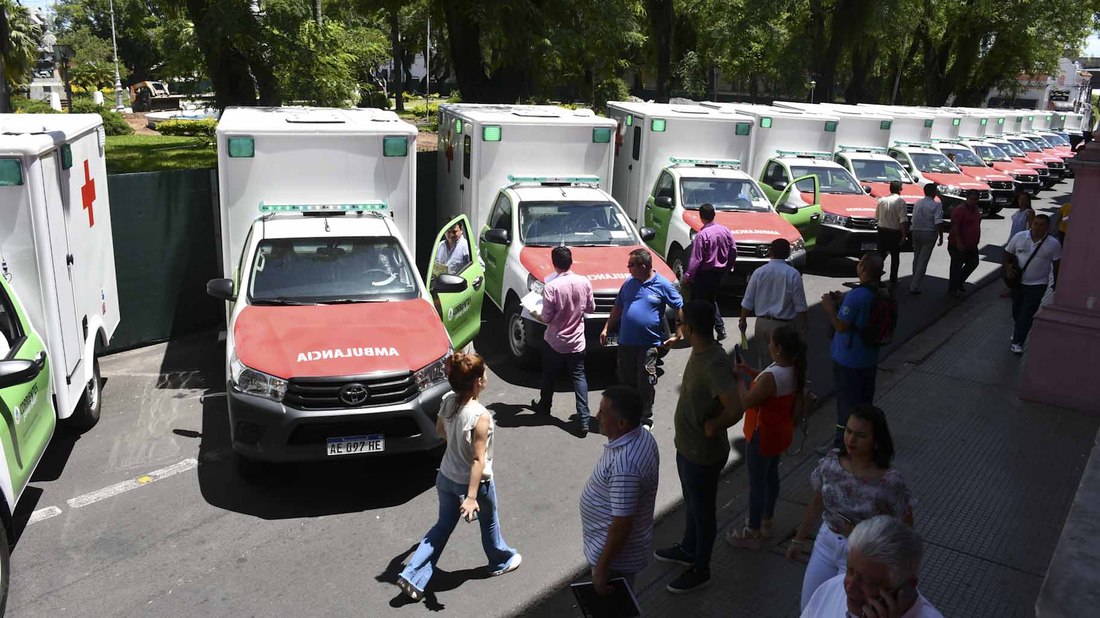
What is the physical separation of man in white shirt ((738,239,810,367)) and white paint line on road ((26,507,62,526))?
5959 millimetres

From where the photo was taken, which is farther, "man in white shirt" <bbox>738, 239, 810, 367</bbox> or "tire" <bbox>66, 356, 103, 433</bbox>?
"man in white shirt" <bbox>738, 239, 810, 367</bbox>

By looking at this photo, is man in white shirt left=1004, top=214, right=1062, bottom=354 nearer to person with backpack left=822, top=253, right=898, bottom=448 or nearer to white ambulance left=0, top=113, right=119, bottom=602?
person with backpack left=822, top=253, right=898, bottom=448

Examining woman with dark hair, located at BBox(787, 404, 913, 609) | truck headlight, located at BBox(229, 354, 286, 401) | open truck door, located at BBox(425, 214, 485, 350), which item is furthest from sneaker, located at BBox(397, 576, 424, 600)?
open truck door, located at BBox(425, 214, 485, 350)

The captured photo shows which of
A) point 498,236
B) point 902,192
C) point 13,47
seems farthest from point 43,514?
point 13,47

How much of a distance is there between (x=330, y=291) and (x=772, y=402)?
410cm

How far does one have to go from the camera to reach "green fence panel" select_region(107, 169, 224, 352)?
10.6 metres

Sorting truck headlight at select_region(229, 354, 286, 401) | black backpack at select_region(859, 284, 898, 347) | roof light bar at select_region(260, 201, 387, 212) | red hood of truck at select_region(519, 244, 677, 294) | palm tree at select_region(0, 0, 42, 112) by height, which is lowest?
truck headlight at select_region(229, 354, 286, 401)

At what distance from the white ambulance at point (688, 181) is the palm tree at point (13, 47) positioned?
10.2 metres

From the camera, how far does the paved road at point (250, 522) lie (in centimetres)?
572

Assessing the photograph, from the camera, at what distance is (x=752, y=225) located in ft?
43.7

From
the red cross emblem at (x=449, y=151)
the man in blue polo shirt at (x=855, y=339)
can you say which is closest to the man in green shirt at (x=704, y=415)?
the man in blue polo shirt at (x=855, y=339)

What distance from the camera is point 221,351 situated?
10742mm

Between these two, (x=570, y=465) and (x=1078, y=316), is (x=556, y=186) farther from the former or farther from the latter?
(x=1078, y=316)

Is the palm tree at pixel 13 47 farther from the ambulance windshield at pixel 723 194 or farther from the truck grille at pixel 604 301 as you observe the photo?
the ambulance windshield at pixel 723 194
